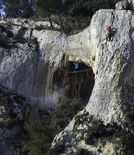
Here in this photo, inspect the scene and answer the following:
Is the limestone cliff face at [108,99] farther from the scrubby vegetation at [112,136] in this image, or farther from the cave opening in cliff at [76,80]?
the cave opening in cliff at [76,80]

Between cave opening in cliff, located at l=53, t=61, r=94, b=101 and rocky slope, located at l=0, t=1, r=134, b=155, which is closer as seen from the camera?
rocky slope, located at l=0, t=1, r=134, b=155

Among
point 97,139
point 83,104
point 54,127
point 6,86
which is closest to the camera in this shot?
point 97,139

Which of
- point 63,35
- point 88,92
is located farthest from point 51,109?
point 63,35

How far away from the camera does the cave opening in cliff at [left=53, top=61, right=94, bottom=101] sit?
129ft

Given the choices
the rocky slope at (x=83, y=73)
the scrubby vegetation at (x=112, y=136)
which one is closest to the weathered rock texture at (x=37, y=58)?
the rocky slope at (x=83, y=73)

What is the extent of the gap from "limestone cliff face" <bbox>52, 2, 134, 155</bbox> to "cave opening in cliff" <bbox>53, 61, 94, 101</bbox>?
376 cm

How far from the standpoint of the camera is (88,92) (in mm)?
39781

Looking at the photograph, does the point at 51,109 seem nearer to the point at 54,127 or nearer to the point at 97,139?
the point at 54,127

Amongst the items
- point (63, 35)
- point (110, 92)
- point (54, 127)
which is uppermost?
point (63, 35)

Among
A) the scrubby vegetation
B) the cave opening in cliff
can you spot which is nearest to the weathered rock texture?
the cave opening in cliff

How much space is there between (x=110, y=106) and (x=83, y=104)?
5000mm

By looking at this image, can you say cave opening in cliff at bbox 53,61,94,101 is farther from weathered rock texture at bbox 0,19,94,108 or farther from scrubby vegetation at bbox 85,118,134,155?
scrubby vegetation at bbox 85,118,134,155

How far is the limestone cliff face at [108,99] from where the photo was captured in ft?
104

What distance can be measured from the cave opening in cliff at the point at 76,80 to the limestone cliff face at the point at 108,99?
376cm
